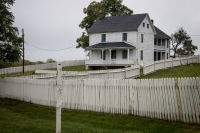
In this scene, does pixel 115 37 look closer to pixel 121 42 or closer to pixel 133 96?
pixel 121 42

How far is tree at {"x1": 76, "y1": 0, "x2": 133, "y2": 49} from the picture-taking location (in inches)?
2094

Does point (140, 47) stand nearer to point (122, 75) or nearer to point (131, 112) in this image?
point (122, 75)

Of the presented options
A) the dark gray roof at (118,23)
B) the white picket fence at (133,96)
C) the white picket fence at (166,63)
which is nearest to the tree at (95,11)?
the dark gray roof at (118,23)

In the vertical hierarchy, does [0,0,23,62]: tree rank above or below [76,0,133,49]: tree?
below

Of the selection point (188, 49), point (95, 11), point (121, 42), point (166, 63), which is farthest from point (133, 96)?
point (188, 49)

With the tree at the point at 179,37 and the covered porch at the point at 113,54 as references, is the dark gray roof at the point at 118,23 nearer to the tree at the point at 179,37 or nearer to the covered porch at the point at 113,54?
the covered porch at the point at 113,54

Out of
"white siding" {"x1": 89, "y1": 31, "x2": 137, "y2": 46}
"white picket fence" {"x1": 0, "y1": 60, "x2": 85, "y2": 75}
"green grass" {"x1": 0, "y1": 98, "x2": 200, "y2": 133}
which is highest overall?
"white siding" {"x1": 89, "y1": 31, "x2": 137, "y2": 46}

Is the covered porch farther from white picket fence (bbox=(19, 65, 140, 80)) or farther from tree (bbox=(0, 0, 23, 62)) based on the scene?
tree (bbox=(0, 0, 23, 62))

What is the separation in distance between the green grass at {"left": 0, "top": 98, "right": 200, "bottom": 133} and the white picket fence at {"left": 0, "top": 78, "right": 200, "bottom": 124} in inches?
14.0

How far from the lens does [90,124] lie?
9.84 meters

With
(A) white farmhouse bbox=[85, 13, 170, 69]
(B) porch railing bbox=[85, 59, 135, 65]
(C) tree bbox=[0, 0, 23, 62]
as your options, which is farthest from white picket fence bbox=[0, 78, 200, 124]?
(A) white farmhouse bbox=[85, 13, 170, 69]

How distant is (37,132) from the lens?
876cm

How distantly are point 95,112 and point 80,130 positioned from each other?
273cm

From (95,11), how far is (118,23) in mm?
10990
